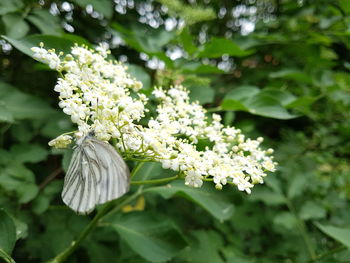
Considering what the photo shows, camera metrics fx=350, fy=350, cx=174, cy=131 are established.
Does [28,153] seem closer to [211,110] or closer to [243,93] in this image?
[211,110]

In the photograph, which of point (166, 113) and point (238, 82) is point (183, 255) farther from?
point (238, 82)

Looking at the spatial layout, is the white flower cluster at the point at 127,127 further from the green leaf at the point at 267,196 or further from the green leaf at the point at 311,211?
the green leaf at the point at 311,211

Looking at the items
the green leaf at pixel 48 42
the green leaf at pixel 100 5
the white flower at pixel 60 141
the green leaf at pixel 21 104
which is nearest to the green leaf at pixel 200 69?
the green leaf at pixel 100 5

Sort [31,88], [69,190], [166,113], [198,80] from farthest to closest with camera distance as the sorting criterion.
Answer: [31,88]
[198,80]
[166,113]
[69,190]

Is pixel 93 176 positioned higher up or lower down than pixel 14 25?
lower down

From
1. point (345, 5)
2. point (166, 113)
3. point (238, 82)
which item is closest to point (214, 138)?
point (166, 113)

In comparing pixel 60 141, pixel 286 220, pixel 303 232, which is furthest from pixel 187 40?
pixel 303 232

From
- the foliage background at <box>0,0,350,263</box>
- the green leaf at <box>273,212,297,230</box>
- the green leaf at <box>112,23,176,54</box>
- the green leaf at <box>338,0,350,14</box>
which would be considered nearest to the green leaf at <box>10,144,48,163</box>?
the foliage background at <box>0,0,350,263</box>
